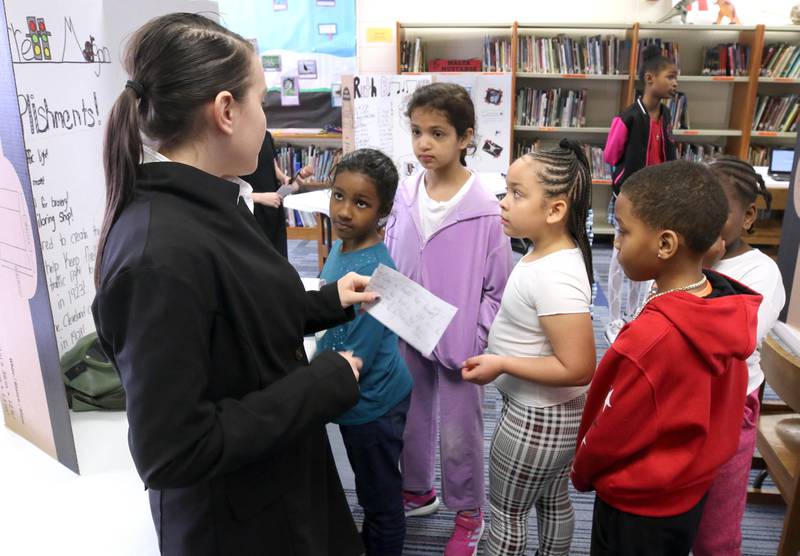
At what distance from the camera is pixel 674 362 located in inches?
42.6

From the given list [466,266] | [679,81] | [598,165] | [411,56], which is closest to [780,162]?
[679,81]

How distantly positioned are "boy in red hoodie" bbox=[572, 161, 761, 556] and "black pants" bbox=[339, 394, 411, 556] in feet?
1.57

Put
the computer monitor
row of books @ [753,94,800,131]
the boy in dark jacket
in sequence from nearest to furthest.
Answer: the boy in dark jacket, the computer monitor, row of books @ [753,94,800,131]

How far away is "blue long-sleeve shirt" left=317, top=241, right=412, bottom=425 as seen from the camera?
1.43 metres

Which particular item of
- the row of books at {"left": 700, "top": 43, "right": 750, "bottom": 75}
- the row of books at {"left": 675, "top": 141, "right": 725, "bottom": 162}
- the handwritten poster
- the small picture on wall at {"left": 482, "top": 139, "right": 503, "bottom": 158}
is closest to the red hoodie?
the handwritten poster

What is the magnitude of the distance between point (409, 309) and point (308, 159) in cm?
483

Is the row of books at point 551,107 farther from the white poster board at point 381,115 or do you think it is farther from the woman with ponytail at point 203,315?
the woman with ponytail at point 203,315

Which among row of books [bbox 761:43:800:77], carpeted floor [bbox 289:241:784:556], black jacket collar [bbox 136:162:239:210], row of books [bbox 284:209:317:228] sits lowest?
carpeted floor [bbox 289:241:784:556]

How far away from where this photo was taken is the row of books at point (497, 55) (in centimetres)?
544

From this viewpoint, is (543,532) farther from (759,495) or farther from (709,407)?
(759,495)

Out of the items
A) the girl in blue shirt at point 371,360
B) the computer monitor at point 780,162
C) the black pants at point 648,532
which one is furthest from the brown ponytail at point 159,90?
the computer monitor at point 780,162

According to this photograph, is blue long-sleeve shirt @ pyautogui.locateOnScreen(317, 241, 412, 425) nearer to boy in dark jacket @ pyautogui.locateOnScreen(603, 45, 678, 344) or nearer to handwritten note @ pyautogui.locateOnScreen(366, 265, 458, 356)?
handwritten note @ pyautogui.locateOnScreen(366, 265, 458, 356)

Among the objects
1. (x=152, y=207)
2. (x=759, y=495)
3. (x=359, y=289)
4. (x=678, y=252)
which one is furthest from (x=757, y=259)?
(x=152, y=207)

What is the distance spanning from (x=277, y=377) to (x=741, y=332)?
2.70 feet
